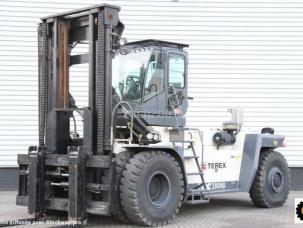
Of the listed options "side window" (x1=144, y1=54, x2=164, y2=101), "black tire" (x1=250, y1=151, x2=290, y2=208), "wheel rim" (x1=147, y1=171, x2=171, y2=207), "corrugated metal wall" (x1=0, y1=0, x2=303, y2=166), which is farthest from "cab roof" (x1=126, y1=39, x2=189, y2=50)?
"corrugated metal wall" (x1=0, y1=0, x2=303, y2=166)

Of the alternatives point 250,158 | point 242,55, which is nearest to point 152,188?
point 250,158

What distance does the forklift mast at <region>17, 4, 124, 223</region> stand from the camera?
8617 mm

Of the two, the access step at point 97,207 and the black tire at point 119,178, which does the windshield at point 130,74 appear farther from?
the access step at point 97,207

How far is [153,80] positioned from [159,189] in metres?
1.88

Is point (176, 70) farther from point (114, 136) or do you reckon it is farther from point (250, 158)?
point (250, 158)

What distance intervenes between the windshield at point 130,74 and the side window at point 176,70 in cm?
52

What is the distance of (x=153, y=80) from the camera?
31.9ft

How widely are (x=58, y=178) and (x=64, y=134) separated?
32.2 inches

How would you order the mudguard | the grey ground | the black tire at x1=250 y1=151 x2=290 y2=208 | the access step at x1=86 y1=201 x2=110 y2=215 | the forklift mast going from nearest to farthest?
the access step at x1=86 y1=201 x2=110 y2=215, the forklift mast, the grey ground, the mudguard, the black tire at x1=250 y1=151 x2=290 y2=208

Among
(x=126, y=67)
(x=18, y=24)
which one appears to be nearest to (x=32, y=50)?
(x=18, y=24)

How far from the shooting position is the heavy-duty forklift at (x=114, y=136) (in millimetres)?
8727

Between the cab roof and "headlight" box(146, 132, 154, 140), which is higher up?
the cab roof

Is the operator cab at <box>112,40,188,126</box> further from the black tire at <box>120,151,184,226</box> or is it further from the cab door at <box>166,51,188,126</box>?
the black tire at <box>120,151,184,226</box>

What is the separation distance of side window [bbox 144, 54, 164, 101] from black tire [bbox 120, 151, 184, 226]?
1076mm
